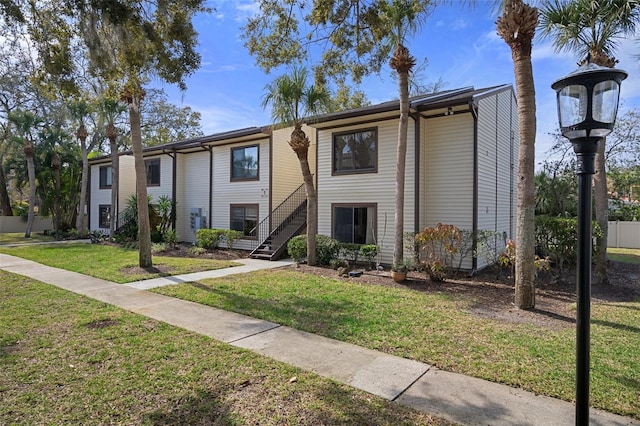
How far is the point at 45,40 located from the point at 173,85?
221 centimetres

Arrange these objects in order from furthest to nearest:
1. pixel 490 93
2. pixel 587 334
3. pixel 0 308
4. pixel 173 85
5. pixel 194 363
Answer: pixel 490 93
pixel 173 85
pixel 0 308
pixel 194 363
pixel 587 334

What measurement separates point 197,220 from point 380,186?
10135 millimetres

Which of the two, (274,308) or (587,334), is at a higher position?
Result: (587,334)

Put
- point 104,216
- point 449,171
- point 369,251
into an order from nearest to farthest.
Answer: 1. point 449,171
2. point 369,251
3. point 104,216

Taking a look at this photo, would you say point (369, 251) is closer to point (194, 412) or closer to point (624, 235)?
point (194, 412)

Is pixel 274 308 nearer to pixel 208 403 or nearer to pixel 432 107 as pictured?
pixel 208 403

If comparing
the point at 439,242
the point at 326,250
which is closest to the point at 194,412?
the point at 439,242

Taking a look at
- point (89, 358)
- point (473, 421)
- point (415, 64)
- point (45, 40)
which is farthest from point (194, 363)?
point (415, 64)

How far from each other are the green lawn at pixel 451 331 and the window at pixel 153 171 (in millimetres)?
13103

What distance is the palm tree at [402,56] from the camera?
342 inches

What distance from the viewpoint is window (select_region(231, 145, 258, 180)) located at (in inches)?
642

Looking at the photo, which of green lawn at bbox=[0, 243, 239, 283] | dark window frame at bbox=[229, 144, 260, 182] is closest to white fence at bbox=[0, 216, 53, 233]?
green lawn at bbox=[0, 243, 239, 283]

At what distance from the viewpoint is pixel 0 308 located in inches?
264

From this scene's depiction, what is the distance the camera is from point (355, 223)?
12648 millimetres
